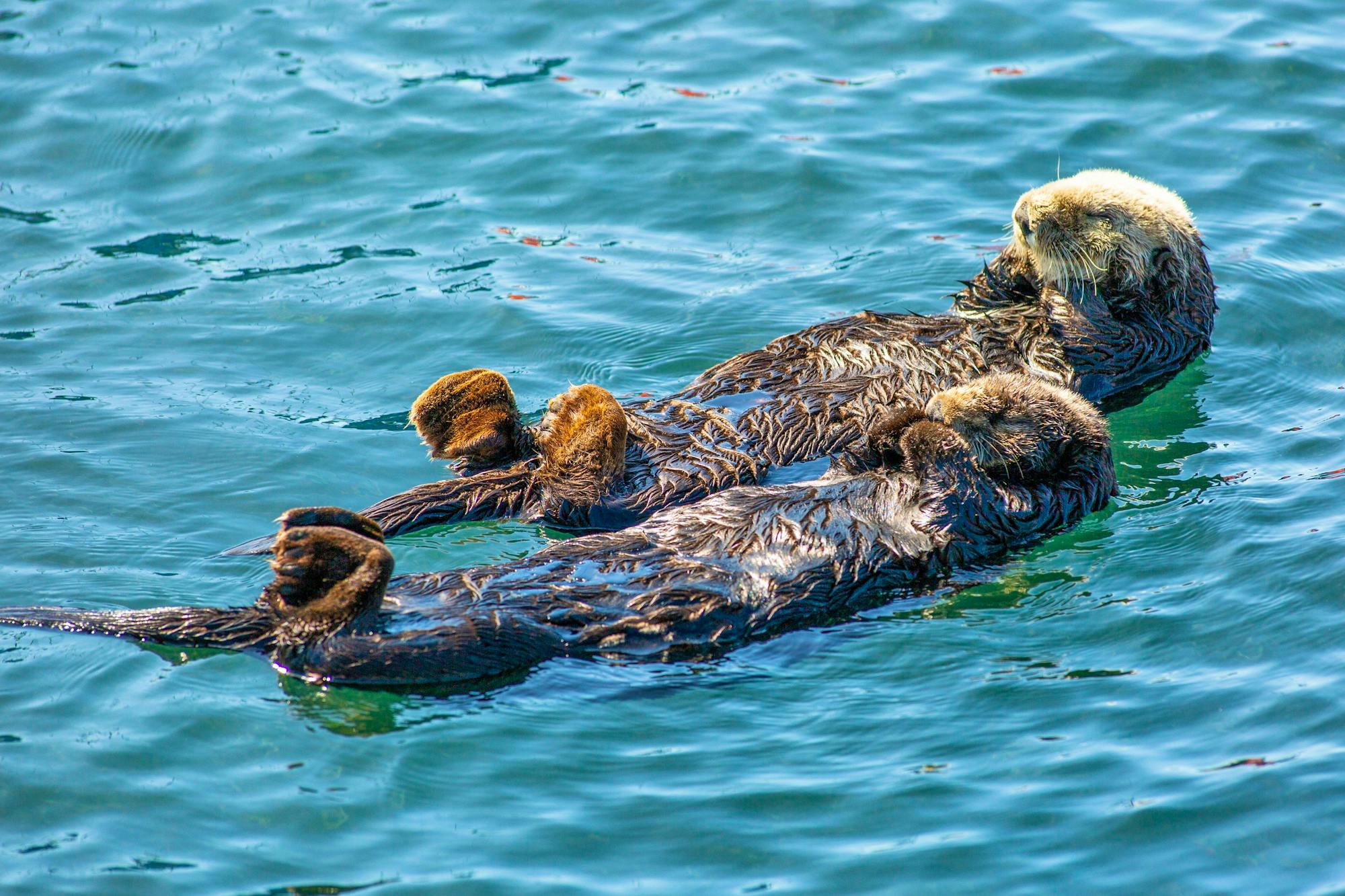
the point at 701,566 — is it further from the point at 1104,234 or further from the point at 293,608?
the point at 1104,234

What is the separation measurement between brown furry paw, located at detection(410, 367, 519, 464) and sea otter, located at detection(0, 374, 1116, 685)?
70 centimetres

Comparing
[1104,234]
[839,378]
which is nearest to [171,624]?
[839,378]

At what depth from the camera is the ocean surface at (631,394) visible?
3.38m

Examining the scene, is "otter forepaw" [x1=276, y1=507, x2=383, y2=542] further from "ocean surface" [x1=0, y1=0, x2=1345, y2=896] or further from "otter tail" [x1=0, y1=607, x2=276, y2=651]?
"ocean surface" [x1=0, y1=0, x2=1345, y2=896]

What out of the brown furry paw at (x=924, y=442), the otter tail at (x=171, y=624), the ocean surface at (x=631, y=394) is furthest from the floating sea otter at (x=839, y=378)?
the otter tail at (x=171, y=624)

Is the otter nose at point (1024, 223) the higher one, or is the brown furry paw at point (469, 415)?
the otter nose at point (1024, 223)

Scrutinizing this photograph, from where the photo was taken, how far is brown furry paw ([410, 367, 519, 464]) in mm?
4633

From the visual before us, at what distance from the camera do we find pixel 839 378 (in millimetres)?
5039

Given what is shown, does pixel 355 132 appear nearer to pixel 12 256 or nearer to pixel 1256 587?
pixel 12 256

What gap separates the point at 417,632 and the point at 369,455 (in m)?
1.70

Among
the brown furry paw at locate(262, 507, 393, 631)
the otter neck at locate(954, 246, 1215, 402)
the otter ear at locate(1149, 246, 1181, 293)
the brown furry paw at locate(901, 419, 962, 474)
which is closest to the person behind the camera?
the brown furry paw at locate(262, 507, 393, 631)

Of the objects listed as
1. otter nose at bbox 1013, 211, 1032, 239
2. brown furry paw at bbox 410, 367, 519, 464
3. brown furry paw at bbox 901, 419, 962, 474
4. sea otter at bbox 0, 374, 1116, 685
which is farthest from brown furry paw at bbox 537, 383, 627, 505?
otter nose at bbox 1013, 211, 1032, 239

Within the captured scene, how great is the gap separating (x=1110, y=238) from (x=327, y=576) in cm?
330

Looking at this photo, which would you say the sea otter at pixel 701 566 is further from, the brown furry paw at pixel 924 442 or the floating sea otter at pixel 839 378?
the floating sea otter at pixel 839 378
